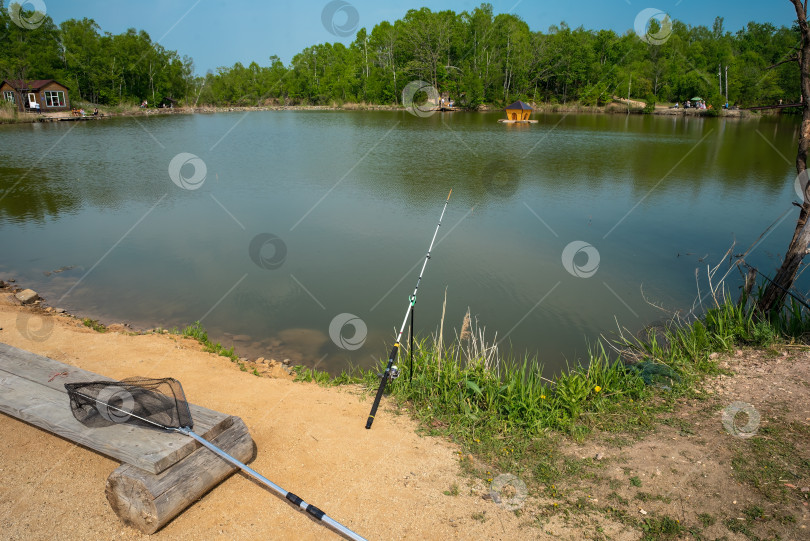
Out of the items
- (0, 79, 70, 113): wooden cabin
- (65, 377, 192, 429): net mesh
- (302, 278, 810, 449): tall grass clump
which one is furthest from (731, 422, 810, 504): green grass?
(0, 79, 70, 113): wooden cabin

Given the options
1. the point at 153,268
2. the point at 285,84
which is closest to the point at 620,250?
the point at 153,268

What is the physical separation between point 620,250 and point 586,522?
8.18 metres

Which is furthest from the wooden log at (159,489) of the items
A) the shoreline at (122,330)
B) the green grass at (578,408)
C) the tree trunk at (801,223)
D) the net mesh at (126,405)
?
the tree trunk at (801,223)

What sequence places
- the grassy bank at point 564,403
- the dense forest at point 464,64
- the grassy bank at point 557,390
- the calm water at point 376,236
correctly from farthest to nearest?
1. the dense forest at point 464,64
2. the calm water at point 376,236
3. the grassy bank at point 557,390
4. the grassy bank at point 564,403

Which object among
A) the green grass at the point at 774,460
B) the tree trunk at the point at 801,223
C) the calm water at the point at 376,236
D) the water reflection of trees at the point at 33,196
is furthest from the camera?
the water reflection of trees at the point at 33,196

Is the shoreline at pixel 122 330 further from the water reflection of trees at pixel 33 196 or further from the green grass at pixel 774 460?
the water reflection of trees at pixel 33 196

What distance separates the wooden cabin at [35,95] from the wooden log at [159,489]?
5188 cm

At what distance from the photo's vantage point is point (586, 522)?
3.15 meters

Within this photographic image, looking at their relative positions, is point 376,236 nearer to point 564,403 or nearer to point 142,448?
point 564,403

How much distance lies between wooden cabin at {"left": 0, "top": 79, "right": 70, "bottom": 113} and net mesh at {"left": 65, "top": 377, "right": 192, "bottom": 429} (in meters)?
51.0

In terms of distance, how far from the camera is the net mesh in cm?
336

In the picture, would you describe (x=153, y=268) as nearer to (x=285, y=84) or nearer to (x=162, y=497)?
(x=162, y=497)

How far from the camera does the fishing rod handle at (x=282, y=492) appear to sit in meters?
2.89

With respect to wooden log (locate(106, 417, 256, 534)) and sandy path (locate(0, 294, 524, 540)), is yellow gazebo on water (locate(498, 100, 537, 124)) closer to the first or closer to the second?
sandy path (locate(0, 294, 524, 540))
